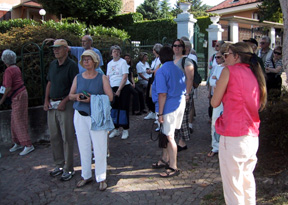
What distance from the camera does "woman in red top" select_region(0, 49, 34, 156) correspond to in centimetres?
600

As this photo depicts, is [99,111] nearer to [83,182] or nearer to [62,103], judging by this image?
[62,103]

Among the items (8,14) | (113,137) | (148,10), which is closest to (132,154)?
(113,137)

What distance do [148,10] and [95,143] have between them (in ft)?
140

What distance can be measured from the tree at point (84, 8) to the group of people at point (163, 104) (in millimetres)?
18200

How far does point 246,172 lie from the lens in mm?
3105

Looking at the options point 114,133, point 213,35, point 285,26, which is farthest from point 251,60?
point 213,35

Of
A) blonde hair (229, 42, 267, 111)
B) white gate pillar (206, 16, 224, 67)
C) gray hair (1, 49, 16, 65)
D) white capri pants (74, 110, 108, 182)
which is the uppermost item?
white gate pillar (206, 16, 224, 67)

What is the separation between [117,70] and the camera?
20.9ft

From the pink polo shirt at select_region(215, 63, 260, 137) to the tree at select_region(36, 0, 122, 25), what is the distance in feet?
73.9

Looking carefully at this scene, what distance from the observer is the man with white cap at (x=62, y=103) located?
4672 mm

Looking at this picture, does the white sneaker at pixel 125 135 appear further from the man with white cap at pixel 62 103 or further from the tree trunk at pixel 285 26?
the tree trunk at pixel 285 26

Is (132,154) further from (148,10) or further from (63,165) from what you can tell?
(148,10)

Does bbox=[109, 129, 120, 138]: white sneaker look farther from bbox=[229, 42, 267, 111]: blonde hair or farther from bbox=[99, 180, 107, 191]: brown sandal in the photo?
bbox=[229, 42, 267, 111]: blonde hair

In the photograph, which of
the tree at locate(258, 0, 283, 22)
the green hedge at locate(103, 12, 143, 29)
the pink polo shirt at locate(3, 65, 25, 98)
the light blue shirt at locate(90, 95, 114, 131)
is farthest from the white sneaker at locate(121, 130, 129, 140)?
the green hedge at locate(103, 12, 143, 29)
